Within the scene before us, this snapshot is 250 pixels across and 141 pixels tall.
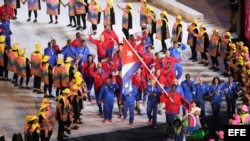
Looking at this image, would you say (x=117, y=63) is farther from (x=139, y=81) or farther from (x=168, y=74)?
(x=168, y=74)

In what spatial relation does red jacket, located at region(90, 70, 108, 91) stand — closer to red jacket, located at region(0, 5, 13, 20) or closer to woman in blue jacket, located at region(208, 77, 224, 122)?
woman in blue jacket, located at region(208, 77, 224, 122)

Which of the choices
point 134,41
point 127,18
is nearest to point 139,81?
point 134,41

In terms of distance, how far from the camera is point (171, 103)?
2975 centimetres

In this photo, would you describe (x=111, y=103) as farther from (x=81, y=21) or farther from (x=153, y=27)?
(x=81, y=21)

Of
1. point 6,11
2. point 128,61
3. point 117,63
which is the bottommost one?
point 117,63

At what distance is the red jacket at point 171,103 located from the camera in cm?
2967

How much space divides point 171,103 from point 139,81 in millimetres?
2110

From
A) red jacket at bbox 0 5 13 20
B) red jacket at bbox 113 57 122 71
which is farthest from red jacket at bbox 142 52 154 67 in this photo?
red jacket at bbox 0 5 13 20

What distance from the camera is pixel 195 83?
102 ft

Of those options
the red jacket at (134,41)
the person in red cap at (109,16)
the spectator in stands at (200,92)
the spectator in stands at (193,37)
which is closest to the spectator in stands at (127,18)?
the person in red cap at (109,16)

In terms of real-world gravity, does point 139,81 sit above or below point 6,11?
below

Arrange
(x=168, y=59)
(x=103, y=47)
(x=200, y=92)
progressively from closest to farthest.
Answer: (x=200, y=92)
(x=168, y=59)
(x=103, y=47)

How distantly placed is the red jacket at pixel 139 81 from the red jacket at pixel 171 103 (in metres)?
1.71

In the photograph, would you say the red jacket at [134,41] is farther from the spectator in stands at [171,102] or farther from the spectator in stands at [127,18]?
the spectator in stands at [171,102]
